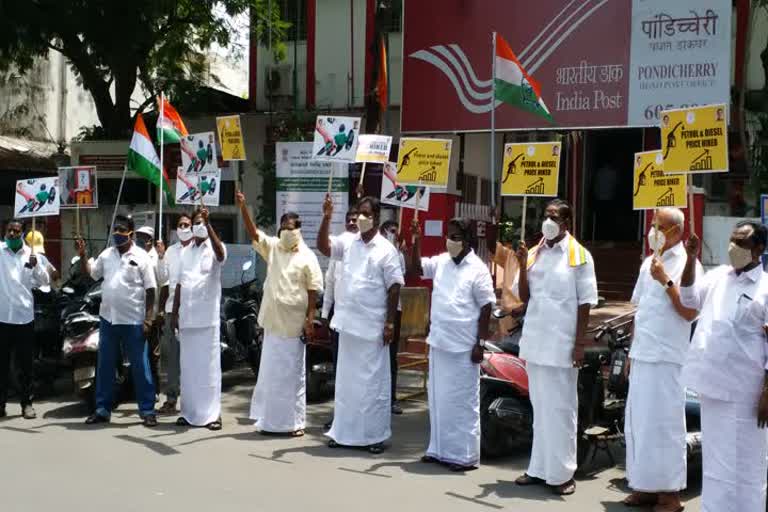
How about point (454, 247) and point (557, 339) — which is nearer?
point (557, 339)

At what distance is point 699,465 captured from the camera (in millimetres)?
6562

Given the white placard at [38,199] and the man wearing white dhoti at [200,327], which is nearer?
the man wearing white dhoti at [200,327]

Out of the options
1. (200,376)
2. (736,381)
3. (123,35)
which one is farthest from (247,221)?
(123,35)

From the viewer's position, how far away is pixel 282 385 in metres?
7.98

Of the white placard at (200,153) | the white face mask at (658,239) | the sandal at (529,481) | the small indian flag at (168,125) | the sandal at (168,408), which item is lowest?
the sandal at (168,408)

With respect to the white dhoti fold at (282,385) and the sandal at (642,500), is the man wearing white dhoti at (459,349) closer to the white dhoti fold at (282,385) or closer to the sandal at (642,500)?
the sandal at (642,500)

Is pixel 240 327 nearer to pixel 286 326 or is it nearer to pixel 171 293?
pixel 171 293

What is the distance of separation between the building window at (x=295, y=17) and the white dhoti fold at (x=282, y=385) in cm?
1142

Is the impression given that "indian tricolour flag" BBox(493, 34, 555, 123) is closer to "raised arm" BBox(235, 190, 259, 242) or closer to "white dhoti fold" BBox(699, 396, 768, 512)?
"raised arm" BBox(235, 190, 259, 242)

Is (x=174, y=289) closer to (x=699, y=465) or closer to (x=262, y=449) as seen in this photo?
(x=262, y=449)

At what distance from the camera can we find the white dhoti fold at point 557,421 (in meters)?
6.30

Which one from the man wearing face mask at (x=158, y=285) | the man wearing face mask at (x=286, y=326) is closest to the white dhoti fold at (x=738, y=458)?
the man wearing face mask at (x=286, y=326)

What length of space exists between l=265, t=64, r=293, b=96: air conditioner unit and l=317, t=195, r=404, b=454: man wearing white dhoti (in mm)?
10989

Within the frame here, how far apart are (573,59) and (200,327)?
8194mm
